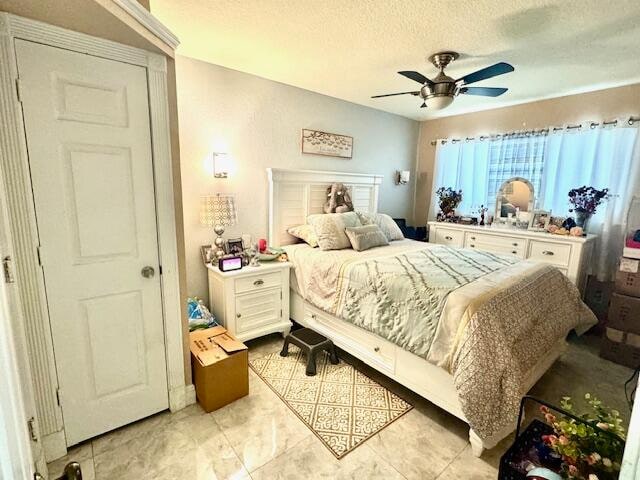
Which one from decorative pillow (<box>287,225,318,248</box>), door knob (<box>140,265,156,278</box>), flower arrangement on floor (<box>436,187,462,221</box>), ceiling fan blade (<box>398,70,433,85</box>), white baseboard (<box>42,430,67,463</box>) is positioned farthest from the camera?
flower arrangement on floor (<box>436,187,462,221</box>)

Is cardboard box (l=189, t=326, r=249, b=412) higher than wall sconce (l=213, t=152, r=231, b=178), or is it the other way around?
wall sconce (l=213, t=152, r=231, b=178)

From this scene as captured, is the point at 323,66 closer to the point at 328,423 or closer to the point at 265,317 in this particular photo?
the point at 265,317

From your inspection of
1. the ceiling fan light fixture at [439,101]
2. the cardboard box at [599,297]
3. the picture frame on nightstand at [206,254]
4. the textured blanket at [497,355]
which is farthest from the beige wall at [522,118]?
the picture frame on nightstand at [206,254]

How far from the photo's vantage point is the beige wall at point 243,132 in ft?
8.95

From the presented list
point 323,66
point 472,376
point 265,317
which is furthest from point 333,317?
point 323,66

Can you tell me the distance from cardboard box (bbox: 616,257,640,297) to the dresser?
0.33 metres

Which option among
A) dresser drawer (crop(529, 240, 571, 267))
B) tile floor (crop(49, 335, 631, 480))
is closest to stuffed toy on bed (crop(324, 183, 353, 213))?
dresser drawer (crop(529, 240, 571, 267))

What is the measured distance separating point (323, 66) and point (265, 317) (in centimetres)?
228

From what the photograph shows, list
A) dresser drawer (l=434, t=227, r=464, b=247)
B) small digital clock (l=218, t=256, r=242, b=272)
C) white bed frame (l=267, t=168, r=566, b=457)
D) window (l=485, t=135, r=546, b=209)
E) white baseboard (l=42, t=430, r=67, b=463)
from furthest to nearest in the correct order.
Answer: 1. dresser drawer (l=434, t=227, r=464, b=247)
2. window (l=485, t=135, r=546, b=209)
3. small digital clock (l=218, t=256, r=242, b=272)
4. white bed frame (l=267, t=168, r=566, b=457)
5. white baseboard (l=42, t=430, r=67, b=463)

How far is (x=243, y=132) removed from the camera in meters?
3.03

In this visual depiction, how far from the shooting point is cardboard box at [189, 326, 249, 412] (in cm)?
198

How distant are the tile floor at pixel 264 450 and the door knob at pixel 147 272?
2.98 feet

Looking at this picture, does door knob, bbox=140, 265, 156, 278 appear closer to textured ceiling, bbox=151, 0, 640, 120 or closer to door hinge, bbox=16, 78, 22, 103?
door hinge, bbox=16, 78, 22, 103

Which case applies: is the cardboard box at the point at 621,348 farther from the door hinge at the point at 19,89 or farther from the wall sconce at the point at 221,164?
the door hinge at the point at 19,89
